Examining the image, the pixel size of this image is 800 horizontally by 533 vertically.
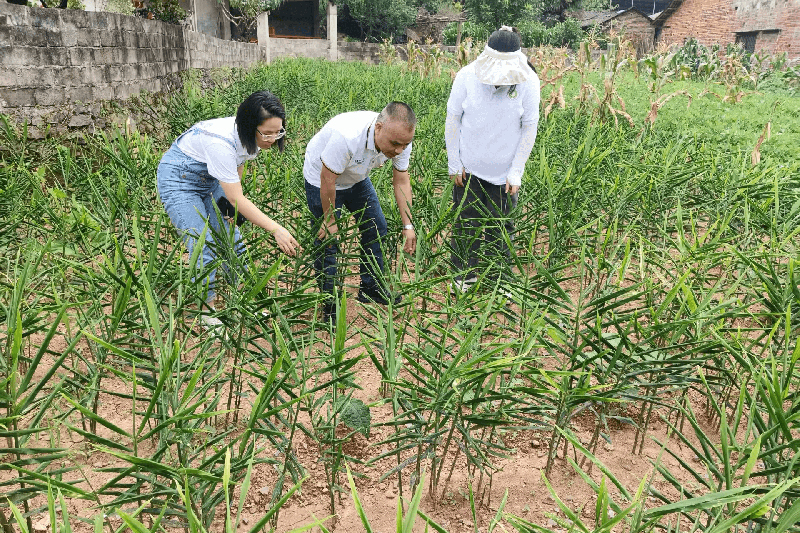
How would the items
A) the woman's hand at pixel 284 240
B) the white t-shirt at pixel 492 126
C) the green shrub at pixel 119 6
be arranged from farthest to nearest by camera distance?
the green shrub at pixel 119 6, the white t-shirt at pixel 492 126, the woman's hand at pixel 284 240

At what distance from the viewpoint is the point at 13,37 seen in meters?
4.89

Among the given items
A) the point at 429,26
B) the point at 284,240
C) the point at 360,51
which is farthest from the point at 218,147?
the point at 429,26

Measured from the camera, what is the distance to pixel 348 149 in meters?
2.71

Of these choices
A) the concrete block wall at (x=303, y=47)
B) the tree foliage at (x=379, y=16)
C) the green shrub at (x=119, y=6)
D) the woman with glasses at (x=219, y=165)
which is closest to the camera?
the woman with glasses at (x=219, y=165)

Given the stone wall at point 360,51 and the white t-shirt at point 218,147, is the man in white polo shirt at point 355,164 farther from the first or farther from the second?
the stone wall at point 360,51

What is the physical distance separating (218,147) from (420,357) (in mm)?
1214

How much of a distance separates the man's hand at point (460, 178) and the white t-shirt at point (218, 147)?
1076 millimetres

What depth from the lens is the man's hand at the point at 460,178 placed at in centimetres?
322

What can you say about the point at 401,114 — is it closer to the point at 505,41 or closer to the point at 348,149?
the point at 348,149

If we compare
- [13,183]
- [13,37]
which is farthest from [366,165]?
[13,37]

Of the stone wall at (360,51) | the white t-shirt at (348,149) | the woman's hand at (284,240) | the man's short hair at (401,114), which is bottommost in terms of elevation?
the woman's hand at (284,240)

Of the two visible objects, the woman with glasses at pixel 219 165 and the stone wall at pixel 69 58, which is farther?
the stone wall at pixel 69 58

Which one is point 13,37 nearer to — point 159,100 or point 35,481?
point 159,100

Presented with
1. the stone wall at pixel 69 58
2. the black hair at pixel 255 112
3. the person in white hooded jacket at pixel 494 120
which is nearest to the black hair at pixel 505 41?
the person in white hooded jacket at pixel 494 120
